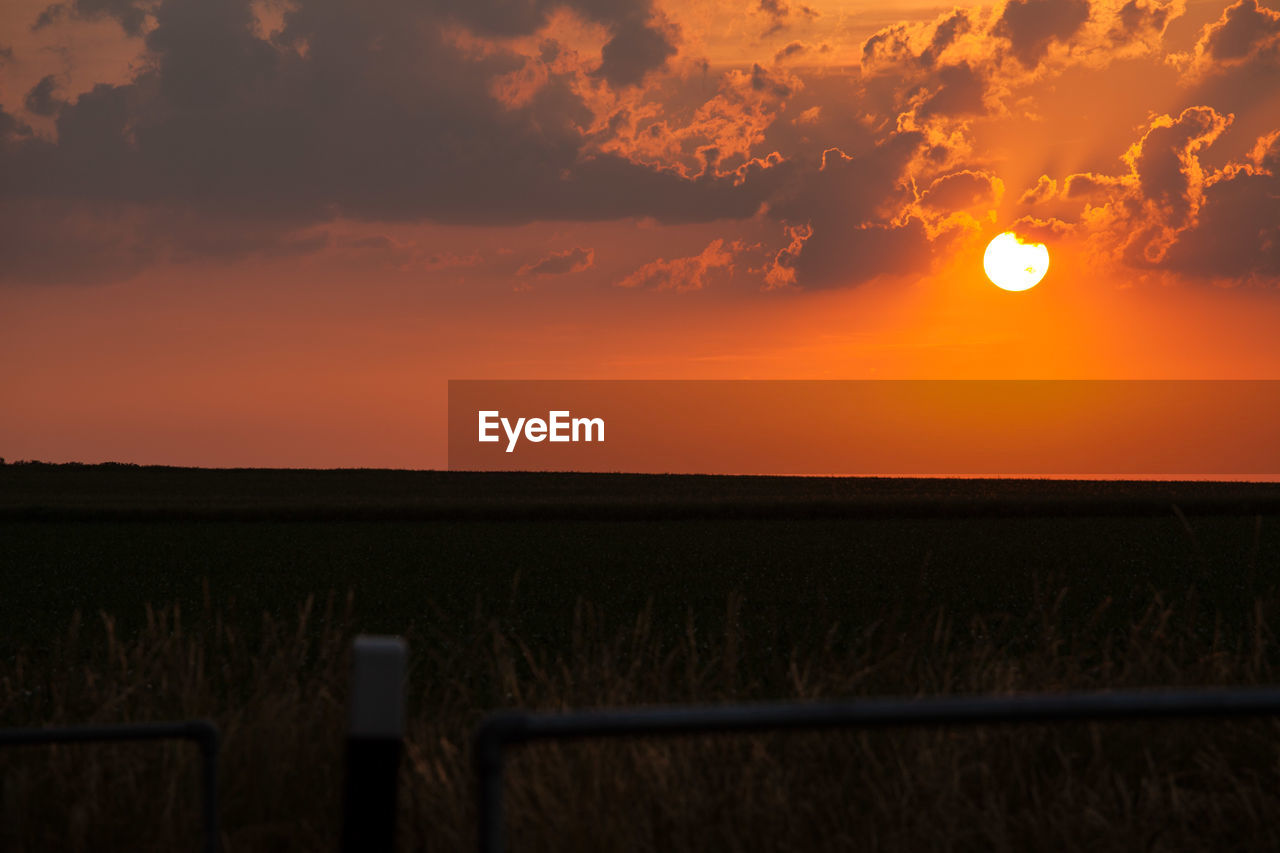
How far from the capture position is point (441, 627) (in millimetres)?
17219

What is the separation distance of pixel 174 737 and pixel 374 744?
1.43m

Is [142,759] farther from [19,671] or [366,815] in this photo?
[366,815]

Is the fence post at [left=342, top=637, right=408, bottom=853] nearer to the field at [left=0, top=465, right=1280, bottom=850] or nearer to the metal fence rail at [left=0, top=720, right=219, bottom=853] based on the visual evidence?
the metal fence rail at [left=0, top=720, right=219, bottom=853]

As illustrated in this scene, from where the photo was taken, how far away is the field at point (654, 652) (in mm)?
5852

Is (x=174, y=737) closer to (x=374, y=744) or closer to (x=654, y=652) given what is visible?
(x=374, y=744)

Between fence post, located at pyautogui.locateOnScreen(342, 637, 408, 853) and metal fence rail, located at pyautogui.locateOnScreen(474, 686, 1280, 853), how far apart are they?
0.71ft

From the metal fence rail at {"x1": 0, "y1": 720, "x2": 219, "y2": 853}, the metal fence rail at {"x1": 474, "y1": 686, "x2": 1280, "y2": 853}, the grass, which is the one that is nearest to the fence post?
the metal fence rail at {"x1": 474, "y1": 686, "x2": 1280, "y2": 853}

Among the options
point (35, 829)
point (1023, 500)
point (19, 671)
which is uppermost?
point (1023, 500)

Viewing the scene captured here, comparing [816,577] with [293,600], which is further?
[816,577]

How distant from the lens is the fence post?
108 inches

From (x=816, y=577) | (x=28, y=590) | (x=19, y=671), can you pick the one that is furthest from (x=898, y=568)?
(x=19, y=671)

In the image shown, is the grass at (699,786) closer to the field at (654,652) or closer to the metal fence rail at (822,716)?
the field at (654,652)

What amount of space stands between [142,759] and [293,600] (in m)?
15.8

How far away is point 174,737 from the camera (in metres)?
4.04
